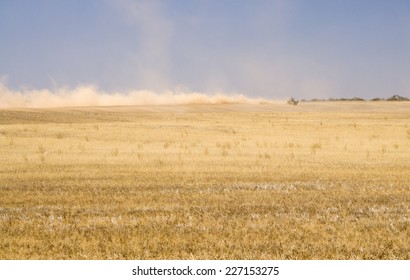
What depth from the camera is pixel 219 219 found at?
10352mm

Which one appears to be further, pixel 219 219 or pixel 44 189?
pixel 44 189

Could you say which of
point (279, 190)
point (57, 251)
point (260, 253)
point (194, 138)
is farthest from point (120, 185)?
point (194, 138)

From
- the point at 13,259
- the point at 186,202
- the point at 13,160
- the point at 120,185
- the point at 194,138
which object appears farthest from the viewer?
the point at 194,138

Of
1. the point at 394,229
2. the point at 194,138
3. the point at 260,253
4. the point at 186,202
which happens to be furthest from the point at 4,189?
the point at 194,138

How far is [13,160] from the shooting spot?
2155 centimetres

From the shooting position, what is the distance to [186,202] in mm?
12148

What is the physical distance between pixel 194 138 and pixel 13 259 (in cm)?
2675

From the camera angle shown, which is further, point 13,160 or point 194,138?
point 194,138

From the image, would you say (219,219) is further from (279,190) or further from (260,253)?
(279,190)

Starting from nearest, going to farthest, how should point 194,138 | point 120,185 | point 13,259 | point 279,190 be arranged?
point 13,259, point 279,190, point 120,185, point 194,138

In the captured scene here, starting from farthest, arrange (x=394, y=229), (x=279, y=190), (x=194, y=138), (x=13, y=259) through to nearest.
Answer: (x=194, y=138) → (x=279, y=190) → (x=394, y=229) → (x=13, y=259)
